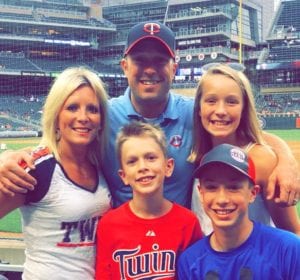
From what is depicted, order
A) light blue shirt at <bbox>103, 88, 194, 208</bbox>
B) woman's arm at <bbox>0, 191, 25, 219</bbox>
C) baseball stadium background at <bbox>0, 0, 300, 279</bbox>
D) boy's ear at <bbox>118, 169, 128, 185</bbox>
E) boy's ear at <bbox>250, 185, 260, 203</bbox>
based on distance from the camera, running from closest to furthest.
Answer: boy's ear at <bbox>250, 185, 260, 203</bbox>
woman's arm at <bbox>0, 191, 25, 219</bbox>
boy's ear at <bbox>118, 169, 128, 185</bbox>
light blue shirt at <bbox>103, 88, 194, 208</bbox>
baseball stadium background at <bbox>0, 0, 300, 279</bbox>

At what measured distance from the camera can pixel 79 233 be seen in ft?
7.32

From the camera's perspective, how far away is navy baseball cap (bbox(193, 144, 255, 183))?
1.93 m

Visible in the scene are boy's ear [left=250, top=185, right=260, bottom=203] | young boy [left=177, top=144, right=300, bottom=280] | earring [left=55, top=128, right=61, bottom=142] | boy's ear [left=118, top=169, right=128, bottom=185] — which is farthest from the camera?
earring [left=55, top=128, right=61, bottom=142]

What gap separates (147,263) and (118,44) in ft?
118

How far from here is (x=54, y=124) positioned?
231 centimetres

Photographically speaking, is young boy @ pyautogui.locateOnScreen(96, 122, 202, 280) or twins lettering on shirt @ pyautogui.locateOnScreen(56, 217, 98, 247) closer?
young boy @ pyautogui.locateOnScreen(96, 122, 202, 280)

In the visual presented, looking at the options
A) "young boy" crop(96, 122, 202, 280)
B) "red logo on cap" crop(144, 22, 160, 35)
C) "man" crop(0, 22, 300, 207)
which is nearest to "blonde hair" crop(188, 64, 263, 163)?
"man" crop(0, 22, 300, 207)

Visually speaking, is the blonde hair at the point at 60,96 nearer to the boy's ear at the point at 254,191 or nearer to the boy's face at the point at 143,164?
the boy's face at the point at 143,164

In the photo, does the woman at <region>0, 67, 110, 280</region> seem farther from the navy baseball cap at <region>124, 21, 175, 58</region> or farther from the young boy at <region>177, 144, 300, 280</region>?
the young boy at <region>177, 144, 300, 280</region>

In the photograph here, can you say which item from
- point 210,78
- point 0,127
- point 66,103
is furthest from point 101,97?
point 0,127

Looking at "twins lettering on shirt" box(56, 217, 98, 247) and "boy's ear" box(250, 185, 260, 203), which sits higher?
"boy's ear" box(250, 185, 260, 203)

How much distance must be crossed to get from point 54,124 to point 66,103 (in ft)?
0.38

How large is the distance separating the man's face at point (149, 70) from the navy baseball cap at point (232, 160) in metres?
0.68

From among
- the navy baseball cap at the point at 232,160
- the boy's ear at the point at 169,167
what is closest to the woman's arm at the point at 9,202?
the boy's ear at the point at 169,167
